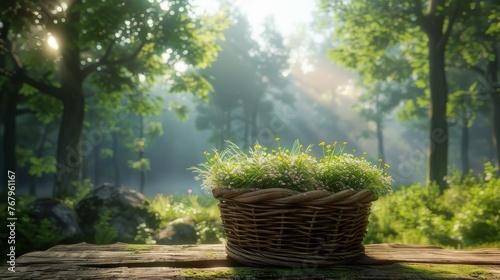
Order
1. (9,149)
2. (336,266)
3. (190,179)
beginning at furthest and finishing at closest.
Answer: (190,179) → (9,149) → (336,266)

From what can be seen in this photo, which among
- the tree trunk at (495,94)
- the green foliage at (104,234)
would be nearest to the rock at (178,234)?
the green foliage at (104,234)

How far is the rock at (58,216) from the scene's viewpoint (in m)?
8.29

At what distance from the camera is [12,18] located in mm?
9711

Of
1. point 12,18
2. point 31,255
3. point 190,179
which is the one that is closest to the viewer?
point 31,255

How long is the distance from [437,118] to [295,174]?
429 inches

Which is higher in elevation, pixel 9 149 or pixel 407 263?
pixel 9 149

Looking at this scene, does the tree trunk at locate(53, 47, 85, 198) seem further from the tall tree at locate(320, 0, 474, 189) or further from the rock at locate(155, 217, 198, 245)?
the tall tree at locate(320, 0, 474, 189)

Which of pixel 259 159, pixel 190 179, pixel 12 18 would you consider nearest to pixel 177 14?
pixel 12 18

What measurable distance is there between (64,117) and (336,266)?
1195 cm

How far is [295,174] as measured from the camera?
8.15 feet

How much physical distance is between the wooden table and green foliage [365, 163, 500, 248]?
13.6 feet

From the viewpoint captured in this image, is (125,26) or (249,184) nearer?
(249,184)

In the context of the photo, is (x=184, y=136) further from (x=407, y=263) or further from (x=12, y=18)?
(x=407, y=263)

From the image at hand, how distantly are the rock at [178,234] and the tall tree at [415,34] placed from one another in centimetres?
735
